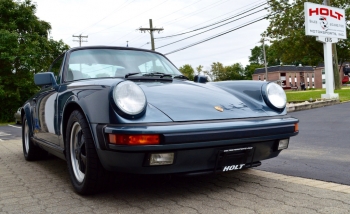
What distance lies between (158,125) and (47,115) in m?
1.97

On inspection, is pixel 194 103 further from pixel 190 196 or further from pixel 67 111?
pixel 67 111

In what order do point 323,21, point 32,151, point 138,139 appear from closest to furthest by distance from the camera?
point 138,139 < point 32,151 < point 323,21

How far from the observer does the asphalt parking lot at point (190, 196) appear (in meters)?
2.49

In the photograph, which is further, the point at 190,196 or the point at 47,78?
the point at 47,78

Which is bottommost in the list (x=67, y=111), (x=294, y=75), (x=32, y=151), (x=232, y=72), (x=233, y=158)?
(x=32, y=151)

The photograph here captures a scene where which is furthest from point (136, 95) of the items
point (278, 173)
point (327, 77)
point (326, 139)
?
point (327, 77)

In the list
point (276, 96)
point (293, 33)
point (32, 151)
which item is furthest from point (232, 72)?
point (276, 96)

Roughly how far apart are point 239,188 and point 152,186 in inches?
30.2

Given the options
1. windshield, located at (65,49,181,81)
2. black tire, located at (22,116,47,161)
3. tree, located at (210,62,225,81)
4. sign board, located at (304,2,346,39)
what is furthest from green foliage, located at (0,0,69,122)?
tree, located at (210,62,225,81)

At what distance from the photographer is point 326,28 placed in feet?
58.1

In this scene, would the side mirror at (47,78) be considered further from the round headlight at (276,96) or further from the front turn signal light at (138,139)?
the round headlight at (276,96)

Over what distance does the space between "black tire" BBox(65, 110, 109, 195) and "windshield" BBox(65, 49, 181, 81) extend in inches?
28.7

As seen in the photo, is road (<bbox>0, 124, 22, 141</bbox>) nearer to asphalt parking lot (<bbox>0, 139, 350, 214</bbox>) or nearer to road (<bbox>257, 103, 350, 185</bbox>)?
asphalt parking lot (<bbox>0, 139, 350, 214</bbox>)

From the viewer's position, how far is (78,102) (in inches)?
113
